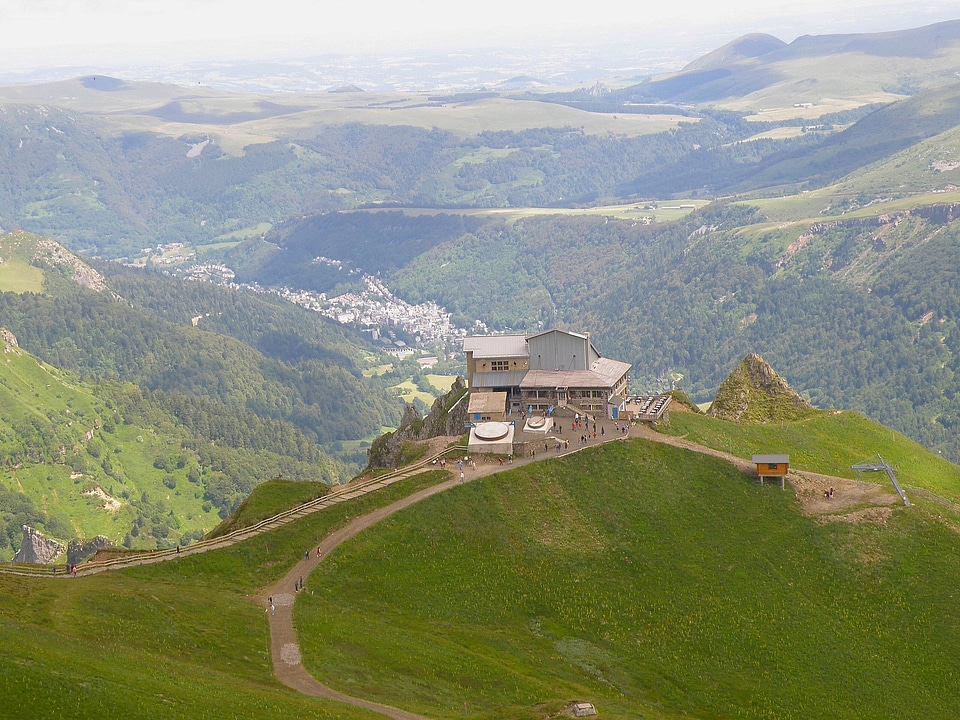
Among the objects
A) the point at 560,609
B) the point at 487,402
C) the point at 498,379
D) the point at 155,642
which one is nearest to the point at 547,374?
the point at 498,379

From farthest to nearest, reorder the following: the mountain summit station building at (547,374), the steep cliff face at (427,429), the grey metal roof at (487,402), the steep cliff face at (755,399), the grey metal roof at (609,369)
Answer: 1. the steep cliff face at (755,399)
2. the grey metal roof at (609,369)
3. the mountain summit station building at (547,374)
4. the steep cliff face at (427,429)
5. the grey metal roof at (487,402)

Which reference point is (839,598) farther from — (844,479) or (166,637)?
(166,637)

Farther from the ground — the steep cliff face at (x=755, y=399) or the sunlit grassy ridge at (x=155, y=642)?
the sunlit grassy ridge at (x=155, y=642)

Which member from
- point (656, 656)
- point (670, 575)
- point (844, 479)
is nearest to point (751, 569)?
point (670, 575)

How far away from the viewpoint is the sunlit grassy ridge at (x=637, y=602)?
9152cm

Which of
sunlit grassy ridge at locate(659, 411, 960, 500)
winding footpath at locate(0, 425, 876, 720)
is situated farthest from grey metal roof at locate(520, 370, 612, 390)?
sunlit grassy ridge at locate(659, 411, 960, 500)

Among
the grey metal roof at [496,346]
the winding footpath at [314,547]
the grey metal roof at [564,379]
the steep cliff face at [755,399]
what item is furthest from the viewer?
the steep cliff face at [755,399]

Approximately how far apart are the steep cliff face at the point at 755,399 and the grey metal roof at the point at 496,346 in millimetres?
32967

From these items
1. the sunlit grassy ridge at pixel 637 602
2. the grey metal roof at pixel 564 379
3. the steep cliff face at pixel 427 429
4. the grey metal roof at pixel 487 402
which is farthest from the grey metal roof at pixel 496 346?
the sunlit grassy ridge at pixel 637 602

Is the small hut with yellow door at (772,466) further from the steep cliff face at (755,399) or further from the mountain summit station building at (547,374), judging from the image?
the steep cliff face at (755,399)

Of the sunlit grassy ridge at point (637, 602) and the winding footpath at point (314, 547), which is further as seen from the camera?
the sunlit grassy ridge at point (637, 602)

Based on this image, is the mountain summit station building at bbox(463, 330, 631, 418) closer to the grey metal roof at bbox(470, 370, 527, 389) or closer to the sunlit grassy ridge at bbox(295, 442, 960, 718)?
the grey metal roof at bbox(470, 370, 527, 389)

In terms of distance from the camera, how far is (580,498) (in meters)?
121

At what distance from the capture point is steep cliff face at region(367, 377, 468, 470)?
144625mm
